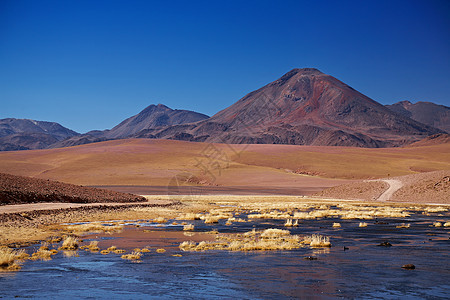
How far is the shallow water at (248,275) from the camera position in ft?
48.0

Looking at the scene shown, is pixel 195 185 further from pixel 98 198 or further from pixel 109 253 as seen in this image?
pixel 109 253

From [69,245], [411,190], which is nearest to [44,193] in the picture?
[69,245]

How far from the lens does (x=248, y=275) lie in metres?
17.2

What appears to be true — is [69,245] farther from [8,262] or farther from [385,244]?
[385,244]

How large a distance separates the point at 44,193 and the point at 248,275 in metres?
40.2

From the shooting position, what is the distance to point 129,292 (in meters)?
14.8

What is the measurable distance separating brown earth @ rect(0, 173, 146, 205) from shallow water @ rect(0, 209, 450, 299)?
27.8m

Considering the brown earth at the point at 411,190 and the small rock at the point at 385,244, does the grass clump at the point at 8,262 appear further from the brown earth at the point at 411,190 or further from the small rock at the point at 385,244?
the brown earth at the point at 411,190

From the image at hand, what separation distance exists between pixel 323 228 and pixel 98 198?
109 feet

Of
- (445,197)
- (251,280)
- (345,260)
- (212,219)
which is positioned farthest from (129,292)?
(445,197)

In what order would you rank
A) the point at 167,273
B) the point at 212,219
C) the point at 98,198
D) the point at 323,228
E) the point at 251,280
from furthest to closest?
the point at 98,198, the point at 212,219, the point at 323,228, the point at 167,273, the point at 251,280

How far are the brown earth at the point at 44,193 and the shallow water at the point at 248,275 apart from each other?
27773mm

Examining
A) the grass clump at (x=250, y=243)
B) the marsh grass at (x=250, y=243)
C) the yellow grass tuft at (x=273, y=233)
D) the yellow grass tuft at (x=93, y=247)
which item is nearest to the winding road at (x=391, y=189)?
the yellow grass tuft at (x=273, y=233)

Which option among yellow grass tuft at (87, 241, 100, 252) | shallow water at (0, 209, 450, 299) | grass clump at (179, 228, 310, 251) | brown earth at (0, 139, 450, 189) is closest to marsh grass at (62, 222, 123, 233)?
yellow grass tuft at (87, 241, 100, 252)
